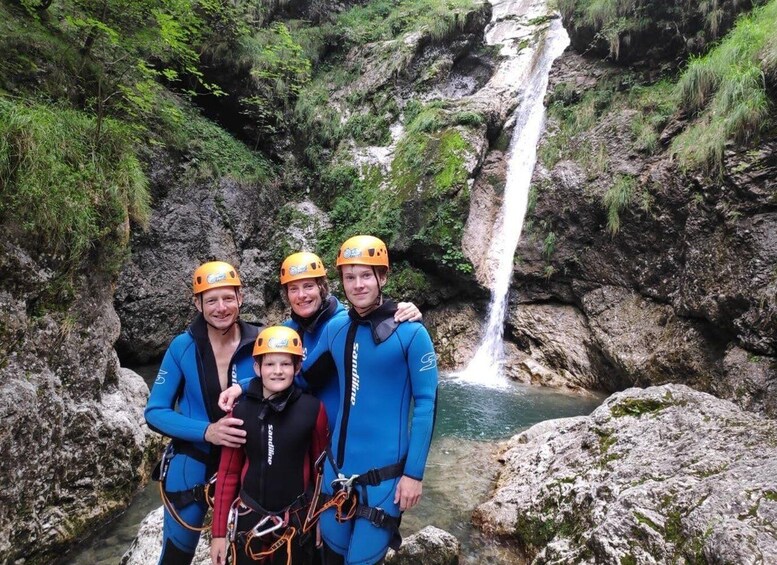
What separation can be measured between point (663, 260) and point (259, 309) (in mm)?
9826

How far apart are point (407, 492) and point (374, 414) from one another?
423 millimetres

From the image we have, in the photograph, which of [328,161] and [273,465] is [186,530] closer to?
[273,465]

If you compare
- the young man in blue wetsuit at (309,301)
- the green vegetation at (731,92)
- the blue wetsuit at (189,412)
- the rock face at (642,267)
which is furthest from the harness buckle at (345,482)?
the green vegetation at (731,92)

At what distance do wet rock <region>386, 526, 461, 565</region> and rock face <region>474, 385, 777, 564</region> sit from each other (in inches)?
26.9

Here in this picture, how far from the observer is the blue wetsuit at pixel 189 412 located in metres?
2.65

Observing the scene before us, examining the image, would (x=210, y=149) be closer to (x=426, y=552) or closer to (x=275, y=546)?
(x=426, y=552)

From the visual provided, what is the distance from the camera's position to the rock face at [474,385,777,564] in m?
2.38

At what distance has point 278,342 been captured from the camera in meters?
2.40

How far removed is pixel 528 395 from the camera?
9375mm

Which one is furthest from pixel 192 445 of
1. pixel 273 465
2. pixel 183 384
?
pixel 273 465

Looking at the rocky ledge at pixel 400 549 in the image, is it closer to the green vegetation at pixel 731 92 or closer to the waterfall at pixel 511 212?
the waterfall at pixel 511 212

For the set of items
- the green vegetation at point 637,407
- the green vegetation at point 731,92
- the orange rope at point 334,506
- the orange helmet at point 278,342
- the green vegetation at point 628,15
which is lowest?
the orange rope at point 334,506

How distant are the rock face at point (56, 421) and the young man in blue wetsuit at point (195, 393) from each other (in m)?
1.74

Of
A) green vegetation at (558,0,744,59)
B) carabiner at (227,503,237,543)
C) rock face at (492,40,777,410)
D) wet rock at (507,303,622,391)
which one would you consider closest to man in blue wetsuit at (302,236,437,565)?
carabiner at (227,503,237,543)
